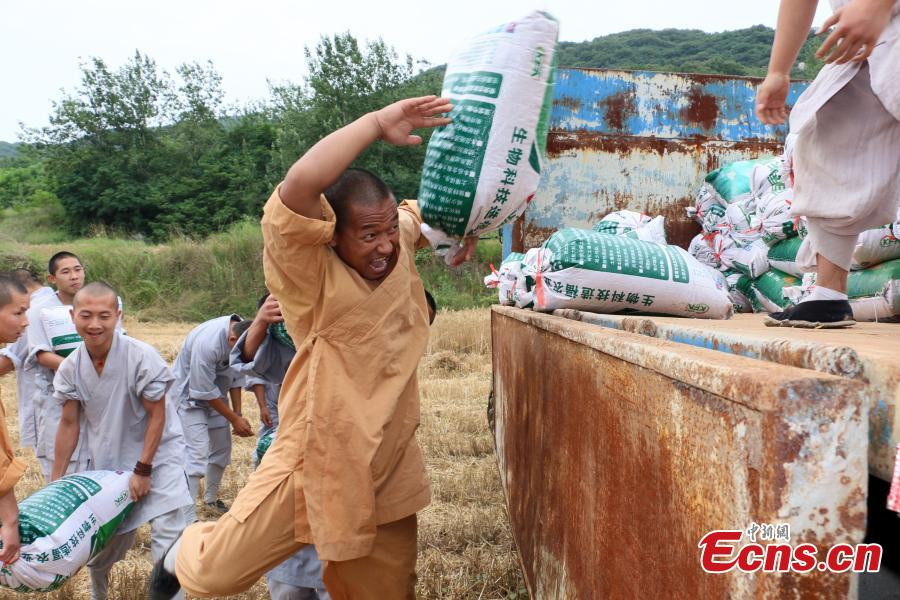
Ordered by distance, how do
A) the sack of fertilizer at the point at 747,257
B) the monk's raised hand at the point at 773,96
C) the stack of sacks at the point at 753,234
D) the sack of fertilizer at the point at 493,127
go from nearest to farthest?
the sack of fertilizer at the point at 493,127, the monk's raised hand at the point at 773,96, the stack of sacks at the point at 753,234, the sack of fertilizer at the point at 747,257

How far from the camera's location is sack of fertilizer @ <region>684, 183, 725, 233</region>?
3.88 metres

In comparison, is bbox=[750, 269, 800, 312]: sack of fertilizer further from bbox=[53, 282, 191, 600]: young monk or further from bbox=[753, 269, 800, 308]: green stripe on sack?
bbox=[53, 282, 191, 600]: young monk

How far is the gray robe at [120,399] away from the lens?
123 inches

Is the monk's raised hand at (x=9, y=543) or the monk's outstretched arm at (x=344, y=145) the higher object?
the monk's outstretched arm at (x=344, y=145)

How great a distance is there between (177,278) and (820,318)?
56.4 ft

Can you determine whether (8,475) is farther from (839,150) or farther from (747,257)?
(747,257)

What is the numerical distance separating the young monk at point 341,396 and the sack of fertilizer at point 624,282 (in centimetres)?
49

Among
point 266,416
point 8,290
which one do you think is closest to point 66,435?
point 8,290

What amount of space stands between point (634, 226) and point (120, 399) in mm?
2465

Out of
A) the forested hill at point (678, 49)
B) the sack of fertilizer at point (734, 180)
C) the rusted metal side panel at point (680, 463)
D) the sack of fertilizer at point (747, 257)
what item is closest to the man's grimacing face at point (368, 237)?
the rusted metal side panel at point (680, 463)

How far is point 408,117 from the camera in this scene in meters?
1.89

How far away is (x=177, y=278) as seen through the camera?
686 inches

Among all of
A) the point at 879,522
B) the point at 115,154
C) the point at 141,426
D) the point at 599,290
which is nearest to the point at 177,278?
the point at 115,154

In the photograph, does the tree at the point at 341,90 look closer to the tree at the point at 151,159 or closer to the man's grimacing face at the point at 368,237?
the tree at the point at 151,159
